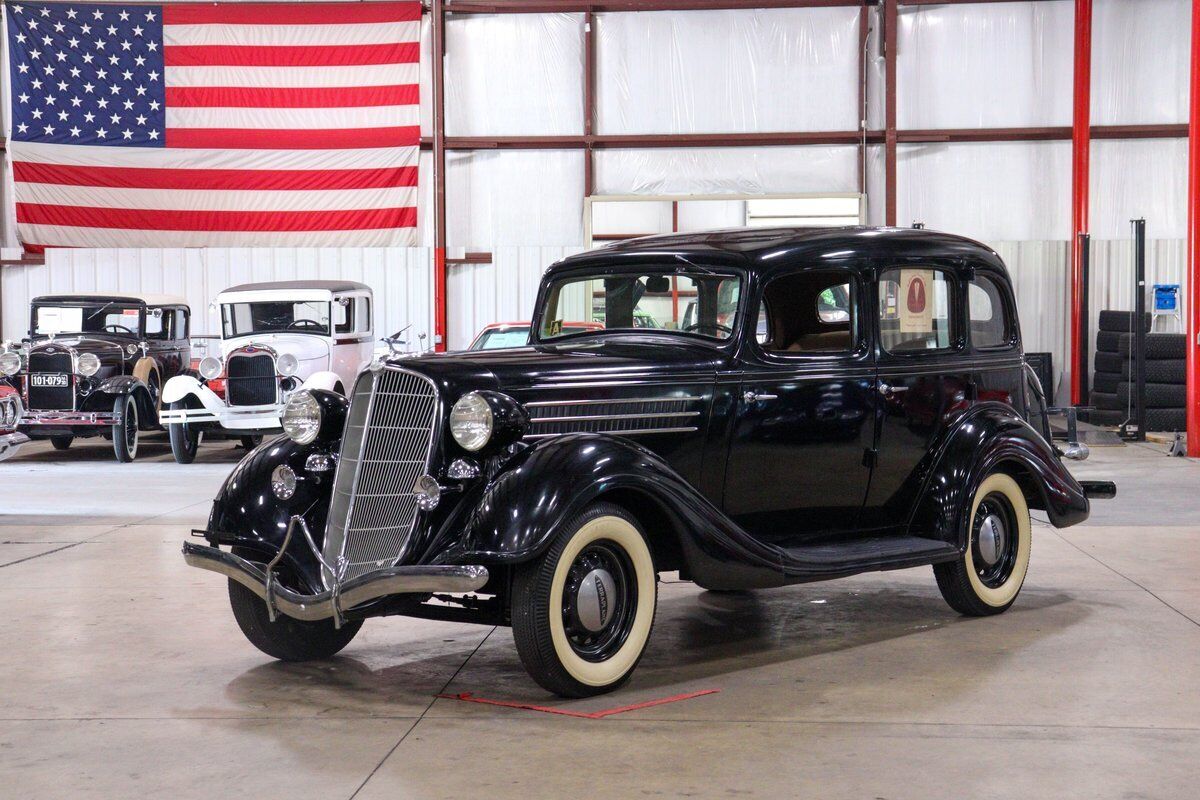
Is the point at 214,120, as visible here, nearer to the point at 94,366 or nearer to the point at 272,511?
the point at 94,366

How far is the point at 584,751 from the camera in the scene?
3.69 meters

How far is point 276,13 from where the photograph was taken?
17.3 m

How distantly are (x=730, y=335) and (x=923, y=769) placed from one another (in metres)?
1.95

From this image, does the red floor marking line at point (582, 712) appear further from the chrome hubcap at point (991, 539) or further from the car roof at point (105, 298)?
the car roof at point (105, 298)

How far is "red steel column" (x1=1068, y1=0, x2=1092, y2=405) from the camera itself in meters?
16.2

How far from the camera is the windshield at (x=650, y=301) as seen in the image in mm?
5035

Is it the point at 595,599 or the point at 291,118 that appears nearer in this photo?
the point at 595,599

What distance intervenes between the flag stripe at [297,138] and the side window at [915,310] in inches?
503

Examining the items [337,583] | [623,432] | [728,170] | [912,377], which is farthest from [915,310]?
[728,170]

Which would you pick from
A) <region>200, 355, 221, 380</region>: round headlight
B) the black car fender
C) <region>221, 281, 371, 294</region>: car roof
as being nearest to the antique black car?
<region>200, 355, 221, 380</region>: round headlight

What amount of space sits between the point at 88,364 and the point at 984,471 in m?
10.0

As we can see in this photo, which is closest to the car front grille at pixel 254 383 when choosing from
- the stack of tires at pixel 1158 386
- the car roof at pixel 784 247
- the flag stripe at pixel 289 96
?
the flag stripe at pixel 289 96

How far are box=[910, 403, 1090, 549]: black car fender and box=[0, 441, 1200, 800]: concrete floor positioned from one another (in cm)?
43

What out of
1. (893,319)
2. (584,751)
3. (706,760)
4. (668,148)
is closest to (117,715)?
(584,751)
